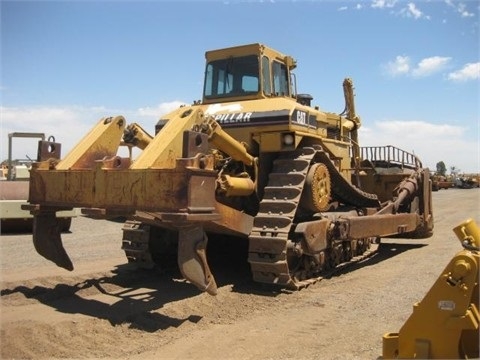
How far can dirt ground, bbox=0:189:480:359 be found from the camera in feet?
15.3

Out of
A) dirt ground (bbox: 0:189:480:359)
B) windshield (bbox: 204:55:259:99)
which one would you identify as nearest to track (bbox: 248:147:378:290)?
dirt ground (bbox: 0:189:480:359)

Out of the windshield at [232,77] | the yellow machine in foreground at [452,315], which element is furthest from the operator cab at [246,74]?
the yellow machine in foreground at [452,315]

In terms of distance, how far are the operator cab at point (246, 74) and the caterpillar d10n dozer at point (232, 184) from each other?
0.06 ft

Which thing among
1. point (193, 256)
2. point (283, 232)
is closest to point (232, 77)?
point (283, 232)

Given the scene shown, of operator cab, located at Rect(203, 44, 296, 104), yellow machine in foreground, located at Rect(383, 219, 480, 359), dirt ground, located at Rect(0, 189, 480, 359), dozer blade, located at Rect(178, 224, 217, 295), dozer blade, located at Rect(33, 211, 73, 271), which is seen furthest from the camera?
operator cab, located at Rect(203, 44, 296, 104)

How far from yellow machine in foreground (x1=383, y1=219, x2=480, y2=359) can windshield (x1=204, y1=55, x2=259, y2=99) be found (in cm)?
551

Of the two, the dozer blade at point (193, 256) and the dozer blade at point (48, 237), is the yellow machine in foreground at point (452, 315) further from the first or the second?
the dozer blade at point (48, 237)

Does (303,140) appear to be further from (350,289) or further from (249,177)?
Answer: (350,289)

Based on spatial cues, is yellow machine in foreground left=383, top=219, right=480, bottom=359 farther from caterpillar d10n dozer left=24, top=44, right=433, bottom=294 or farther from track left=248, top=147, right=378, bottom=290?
track left=248, top=147, right=378, bottom=290

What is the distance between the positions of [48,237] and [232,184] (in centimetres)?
257

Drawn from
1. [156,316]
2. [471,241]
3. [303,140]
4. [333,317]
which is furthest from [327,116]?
[471,241]

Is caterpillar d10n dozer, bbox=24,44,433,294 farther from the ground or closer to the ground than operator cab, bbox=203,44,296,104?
closer to the ground

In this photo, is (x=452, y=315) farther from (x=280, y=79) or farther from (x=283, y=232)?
(x=280, y=79)

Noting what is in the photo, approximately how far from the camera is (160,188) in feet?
17.6
